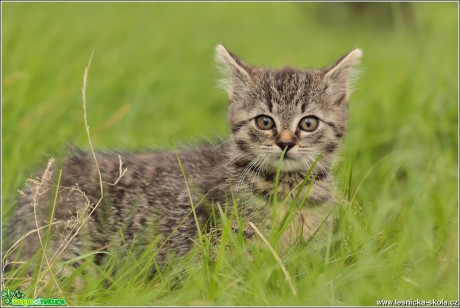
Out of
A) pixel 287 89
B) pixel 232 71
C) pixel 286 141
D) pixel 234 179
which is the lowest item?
pixel 234 179

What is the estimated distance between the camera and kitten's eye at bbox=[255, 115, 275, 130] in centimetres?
616

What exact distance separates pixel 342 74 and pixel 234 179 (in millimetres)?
1266

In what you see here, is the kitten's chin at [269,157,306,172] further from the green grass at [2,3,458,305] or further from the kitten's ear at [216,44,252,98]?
the kitten's ear at [216,44,252,98]

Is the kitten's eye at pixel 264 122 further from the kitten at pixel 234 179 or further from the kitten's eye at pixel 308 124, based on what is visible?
the kitten's eye at pixel 308 124

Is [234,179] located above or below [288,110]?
below

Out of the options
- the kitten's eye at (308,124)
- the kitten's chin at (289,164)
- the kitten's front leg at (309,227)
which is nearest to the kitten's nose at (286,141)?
the kitten's chin at (289,164)

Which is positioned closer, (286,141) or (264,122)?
(286,141)

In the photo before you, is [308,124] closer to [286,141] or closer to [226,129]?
[286,141]

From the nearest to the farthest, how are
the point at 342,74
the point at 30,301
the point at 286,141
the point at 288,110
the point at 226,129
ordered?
the point at 30,301, the point at 286,141, the point at 288,110, the point at 342,74, the point at 226,129

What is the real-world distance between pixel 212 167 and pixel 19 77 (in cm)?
358

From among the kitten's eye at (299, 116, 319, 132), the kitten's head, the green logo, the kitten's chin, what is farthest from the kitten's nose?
the green logo

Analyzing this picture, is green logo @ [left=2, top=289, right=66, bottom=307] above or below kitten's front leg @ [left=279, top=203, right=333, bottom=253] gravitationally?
below

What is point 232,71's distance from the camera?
6664mm

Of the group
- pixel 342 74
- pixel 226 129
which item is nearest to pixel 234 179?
pixel 342 74
